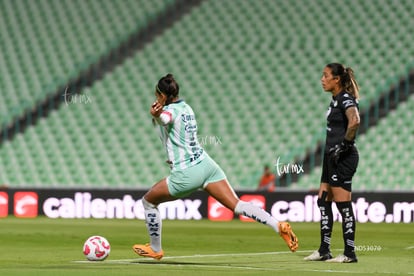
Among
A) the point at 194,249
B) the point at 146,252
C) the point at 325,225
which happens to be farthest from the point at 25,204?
the point at 325,225

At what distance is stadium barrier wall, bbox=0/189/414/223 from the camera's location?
73.9 ft

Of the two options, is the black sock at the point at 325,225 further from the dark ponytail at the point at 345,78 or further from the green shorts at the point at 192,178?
the green shorts at the point at 192,178

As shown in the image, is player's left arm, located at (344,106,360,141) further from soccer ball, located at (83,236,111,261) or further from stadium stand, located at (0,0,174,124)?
stadium stand, located at (0,0,174,124)

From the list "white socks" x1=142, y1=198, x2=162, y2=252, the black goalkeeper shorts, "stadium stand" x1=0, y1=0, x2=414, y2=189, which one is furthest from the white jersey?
"stadium stand" x1=0, y1=0, x2=414, y2=189

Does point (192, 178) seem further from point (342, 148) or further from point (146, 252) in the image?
point (342, 148)

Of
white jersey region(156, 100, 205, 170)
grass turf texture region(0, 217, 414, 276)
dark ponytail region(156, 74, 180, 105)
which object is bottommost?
grass turf texture region(0, 217, 414, 276)

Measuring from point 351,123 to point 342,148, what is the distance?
0.30 metres

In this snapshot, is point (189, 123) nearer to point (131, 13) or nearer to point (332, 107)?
point (332, 107)

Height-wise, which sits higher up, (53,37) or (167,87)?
(53,37)

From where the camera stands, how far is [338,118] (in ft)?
37.4

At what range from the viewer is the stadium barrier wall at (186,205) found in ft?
73.9

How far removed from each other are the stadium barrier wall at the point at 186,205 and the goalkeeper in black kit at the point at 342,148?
10.9m

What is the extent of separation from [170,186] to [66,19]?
21693mm

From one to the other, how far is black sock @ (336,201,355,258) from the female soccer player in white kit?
39.2 inches
